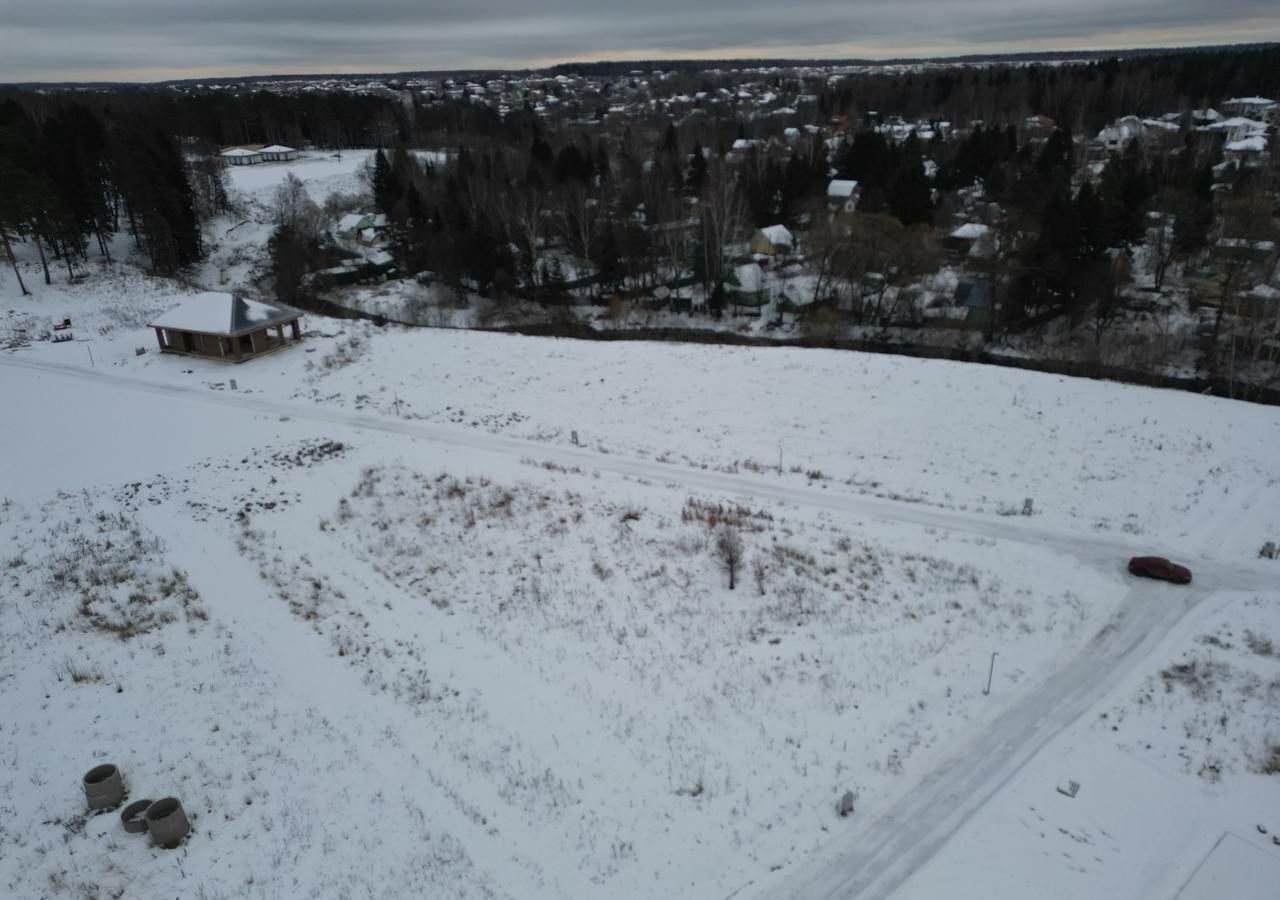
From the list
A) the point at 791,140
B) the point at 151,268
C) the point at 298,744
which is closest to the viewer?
the point at 298,744

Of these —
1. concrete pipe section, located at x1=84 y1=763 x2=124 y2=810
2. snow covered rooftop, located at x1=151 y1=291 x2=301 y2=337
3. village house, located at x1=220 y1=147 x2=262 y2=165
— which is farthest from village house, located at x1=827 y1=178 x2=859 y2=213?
village house, located at x1=220 y1=147 x2=262 y2=165

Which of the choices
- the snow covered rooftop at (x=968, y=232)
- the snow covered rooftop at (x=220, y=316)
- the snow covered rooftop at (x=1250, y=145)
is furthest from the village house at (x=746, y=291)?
the snow covered rooftop at (x=1250, y=145)

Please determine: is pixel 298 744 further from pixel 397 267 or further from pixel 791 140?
pixel 791 140

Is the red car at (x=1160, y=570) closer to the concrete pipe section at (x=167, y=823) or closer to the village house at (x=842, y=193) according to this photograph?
the concrete pipe section at (x=167, y=823)

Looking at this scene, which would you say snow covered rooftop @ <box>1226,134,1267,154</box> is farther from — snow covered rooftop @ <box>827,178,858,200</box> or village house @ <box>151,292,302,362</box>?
village house @ <box>151,292,302,362</box>

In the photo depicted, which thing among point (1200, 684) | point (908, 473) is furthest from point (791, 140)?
point (1200, 684)

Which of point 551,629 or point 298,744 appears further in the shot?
point 551,629

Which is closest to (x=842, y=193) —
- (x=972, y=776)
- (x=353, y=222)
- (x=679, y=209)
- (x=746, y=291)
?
(x=679, y=209)
